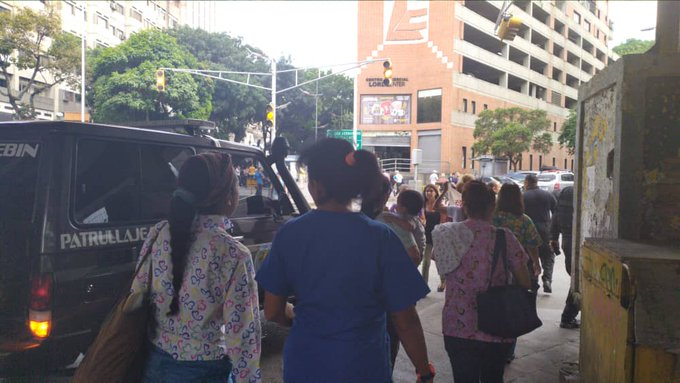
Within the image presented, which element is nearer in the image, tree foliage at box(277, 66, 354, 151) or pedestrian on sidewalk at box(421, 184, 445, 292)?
pedestrian on sidewalk at box(421, 184, 445, 292)

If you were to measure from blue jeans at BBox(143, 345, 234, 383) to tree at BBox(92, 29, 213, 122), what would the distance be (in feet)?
99.1

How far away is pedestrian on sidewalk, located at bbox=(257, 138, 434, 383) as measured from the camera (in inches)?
76.1

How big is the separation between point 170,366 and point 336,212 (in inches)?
36.8

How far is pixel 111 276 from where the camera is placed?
336cm

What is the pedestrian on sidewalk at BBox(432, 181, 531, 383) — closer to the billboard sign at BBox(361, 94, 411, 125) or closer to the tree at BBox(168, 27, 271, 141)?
the tree at BBox(168, 27, 271, 141)

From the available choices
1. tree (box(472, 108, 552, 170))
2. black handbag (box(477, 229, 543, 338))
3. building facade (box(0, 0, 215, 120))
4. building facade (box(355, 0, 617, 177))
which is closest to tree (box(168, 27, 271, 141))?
building facade (box(0, 0, 215, 120))

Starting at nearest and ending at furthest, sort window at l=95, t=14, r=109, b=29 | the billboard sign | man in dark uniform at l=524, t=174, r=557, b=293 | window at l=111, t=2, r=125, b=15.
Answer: man in dark uniform at l=524, t=174, r=557, b=293
the billboard sign
window at l=95, t=14, r=109, b=29
window at l=111, t=2, r=125, b=15

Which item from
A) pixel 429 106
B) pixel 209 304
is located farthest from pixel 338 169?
pixel 429 106

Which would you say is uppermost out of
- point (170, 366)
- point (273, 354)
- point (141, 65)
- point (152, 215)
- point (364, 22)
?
point (364, 22)

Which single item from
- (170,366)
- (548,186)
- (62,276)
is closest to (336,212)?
(170,366)

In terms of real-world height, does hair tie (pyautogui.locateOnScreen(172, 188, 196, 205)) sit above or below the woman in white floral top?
above

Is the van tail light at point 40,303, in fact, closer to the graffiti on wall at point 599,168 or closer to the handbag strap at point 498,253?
the handbag strap at point 498,253

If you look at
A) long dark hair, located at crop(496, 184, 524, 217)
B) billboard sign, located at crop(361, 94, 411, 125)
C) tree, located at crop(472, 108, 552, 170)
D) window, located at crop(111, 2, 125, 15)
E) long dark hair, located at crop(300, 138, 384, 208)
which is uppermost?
window, located at crop(111, 2, 125, 15)

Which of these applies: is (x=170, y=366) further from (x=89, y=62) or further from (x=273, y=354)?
(x=89, y=62)
